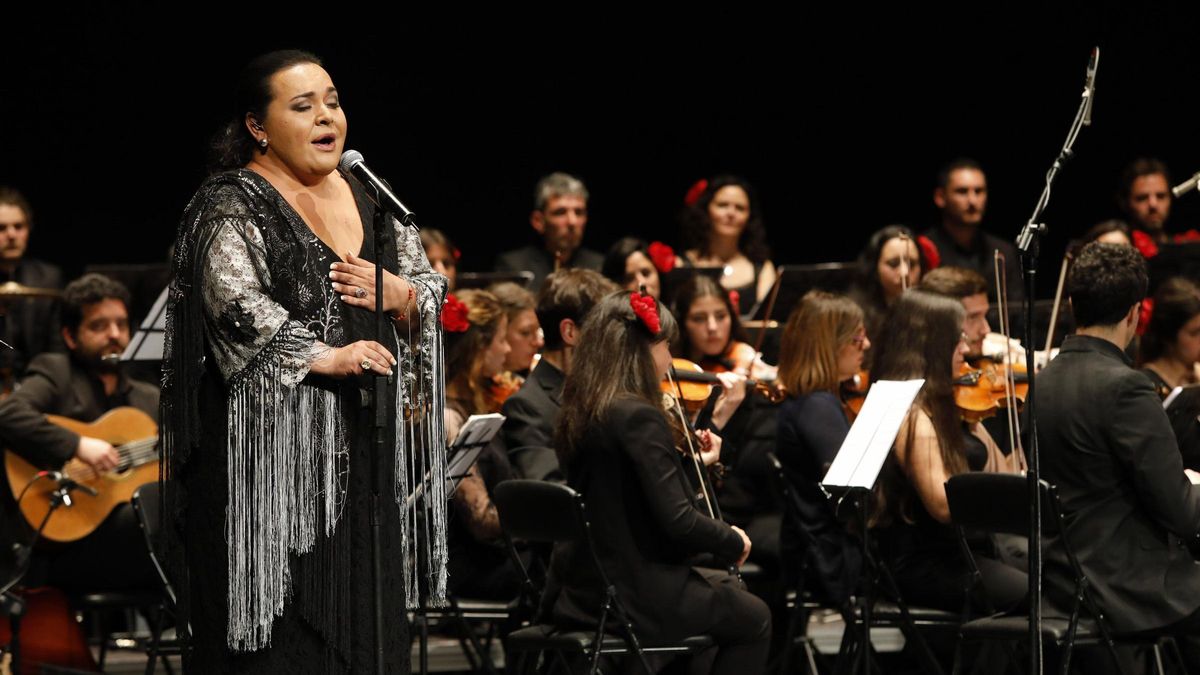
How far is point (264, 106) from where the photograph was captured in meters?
3.00

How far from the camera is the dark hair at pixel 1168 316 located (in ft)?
18.1

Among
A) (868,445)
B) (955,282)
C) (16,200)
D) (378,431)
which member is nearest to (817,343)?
(955,282)

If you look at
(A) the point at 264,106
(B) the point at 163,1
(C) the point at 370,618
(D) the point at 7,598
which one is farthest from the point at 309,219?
(B) the point at 163,1

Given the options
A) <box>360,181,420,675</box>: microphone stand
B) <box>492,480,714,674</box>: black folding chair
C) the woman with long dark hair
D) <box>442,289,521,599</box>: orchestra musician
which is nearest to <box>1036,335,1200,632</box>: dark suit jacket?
<box>492,480,714,674</box>: black folding chair

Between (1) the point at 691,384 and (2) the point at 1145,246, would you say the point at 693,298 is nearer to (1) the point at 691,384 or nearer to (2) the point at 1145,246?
(1) the point at 691,384

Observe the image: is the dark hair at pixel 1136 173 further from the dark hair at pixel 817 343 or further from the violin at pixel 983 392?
the dark hair at pixel 817 343

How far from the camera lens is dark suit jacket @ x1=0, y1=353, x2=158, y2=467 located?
545 cm

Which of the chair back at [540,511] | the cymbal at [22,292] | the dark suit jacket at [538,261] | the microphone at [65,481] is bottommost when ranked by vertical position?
the microphone at [65,481]

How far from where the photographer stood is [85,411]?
5.83 meters

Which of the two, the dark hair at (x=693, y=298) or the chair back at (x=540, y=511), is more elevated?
the dark hair at (x=693, y=298)

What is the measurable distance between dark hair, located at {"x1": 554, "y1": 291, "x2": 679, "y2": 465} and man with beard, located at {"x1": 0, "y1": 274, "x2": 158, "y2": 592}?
1832mm

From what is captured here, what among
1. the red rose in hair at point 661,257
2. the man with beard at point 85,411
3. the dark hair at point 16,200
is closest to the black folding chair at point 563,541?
the man with beard at point 85,411

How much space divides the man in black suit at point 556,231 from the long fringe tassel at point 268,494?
4290 millimetres

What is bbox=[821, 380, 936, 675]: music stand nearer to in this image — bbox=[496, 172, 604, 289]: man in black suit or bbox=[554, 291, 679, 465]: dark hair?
bbox=[554, 291, 679, 465]: dark hair
